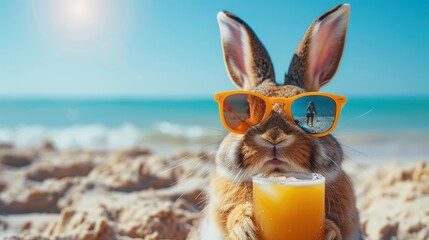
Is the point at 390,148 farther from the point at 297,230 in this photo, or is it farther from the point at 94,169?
the point at 297,230

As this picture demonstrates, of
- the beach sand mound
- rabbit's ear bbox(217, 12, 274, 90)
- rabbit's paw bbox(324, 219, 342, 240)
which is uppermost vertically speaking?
rabbit's ear bbox(217, 12, 274, 90)

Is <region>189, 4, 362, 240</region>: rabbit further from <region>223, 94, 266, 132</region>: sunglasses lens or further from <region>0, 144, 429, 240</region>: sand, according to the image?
<region>0, 144, 429, 240</region>: sand

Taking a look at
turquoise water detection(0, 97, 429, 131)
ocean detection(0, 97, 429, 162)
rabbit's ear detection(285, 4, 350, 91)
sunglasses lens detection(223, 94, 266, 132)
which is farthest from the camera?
turquoise water detection(0, 97, 429, 131)

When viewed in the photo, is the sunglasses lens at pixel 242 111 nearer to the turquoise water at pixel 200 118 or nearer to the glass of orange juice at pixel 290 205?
the glass of orange juice at pixel 290 205

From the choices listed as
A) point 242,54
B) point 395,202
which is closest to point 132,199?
point 242,54

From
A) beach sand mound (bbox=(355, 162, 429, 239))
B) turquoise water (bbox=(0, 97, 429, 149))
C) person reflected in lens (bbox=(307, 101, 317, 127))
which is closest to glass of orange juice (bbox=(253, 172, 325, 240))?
person reflected in lens (bbox=(307, 101, 317, 127))

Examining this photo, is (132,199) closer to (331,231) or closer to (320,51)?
(320,51)

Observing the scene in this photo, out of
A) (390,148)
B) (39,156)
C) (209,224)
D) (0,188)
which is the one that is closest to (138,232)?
(209,224)

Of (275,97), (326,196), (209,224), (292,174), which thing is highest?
(275,97)
